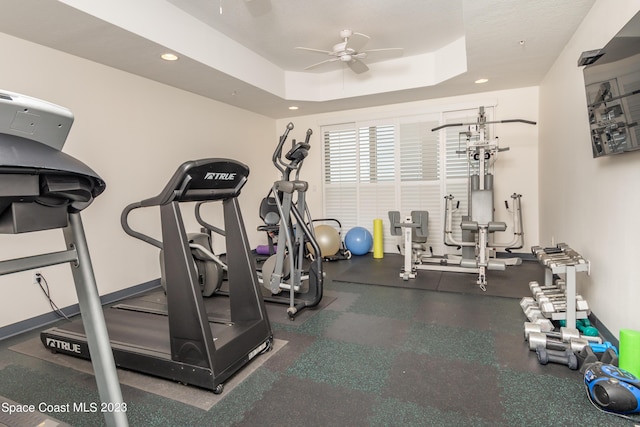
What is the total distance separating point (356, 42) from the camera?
13.0ft

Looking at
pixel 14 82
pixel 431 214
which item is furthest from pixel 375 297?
pixel 14 82

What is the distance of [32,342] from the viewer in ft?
9.11

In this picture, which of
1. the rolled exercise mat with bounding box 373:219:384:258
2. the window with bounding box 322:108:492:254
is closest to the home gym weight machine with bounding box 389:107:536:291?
the window with bounding box 322:108:492:254

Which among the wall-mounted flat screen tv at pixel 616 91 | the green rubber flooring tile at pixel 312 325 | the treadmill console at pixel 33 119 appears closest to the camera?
the treadmill console at pixel 33 119

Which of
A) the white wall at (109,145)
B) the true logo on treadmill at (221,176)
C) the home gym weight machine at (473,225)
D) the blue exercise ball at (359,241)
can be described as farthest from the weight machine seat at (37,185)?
the blue exercise ball at (359,241)

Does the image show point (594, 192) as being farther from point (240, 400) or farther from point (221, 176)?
point (240, 400)

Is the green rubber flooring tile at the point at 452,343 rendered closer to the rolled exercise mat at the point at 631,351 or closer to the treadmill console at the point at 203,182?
the rolled exercise mat at the point at 631,351

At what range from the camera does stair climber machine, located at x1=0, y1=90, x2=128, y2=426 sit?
2.88 feet

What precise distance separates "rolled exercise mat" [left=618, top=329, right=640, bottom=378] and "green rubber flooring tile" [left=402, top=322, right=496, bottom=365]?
0.70 meters

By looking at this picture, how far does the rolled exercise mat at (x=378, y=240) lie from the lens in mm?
5766

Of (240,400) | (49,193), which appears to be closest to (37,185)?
(49,193)

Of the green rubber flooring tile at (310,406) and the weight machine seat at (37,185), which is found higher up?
the weight machine seat at (37,185)

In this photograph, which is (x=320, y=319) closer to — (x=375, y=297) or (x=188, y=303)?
(x=375, y=297)

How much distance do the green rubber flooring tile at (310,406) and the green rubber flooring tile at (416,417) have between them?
6 cm
